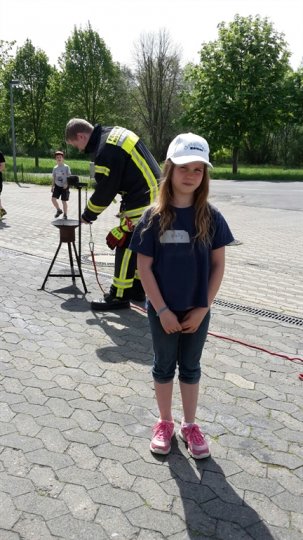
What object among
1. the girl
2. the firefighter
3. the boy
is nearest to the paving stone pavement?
the firefighter

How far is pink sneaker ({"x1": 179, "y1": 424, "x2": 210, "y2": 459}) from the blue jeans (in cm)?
29

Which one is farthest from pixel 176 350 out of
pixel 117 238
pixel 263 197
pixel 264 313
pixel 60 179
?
pixel 263 197

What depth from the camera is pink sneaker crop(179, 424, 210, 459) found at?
272 cm

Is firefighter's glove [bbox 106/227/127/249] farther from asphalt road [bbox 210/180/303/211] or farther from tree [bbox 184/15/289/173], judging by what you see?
tree [bbox 184/15/289/173]

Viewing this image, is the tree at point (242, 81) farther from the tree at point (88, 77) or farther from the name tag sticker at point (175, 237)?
the name tag sticker at point (175, 237)

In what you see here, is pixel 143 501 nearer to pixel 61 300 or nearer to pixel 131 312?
pixel 131 312

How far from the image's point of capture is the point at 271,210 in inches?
579

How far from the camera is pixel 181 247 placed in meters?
2.50

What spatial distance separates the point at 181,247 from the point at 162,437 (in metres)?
1.14

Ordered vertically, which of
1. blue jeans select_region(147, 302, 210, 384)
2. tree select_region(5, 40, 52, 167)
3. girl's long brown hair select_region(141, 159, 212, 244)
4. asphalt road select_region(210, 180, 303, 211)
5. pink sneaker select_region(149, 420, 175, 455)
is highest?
tree select_region(5, 40, 52, 167)

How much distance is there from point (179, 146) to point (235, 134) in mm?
29286

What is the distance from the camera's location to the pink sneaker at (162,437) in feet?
9.04

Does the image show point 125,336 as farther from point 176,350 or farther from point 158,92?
point 158,92

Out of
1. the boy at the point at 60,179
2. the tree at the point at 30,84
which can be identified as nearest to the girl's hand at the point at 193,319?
the boy at the point at 60,179
